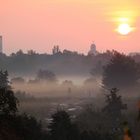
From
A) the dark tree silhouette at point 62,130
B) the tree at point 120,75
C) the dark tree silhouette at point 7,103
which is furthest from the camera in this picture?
the tree at point 120,75

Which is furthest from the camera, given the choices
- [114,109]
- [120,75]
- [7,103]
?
[120,75]

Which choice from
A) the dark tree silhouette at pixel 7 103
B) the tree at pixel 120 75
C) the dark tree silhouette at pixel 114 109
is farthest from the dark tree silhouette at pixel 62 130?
the tree at pixel 120 75

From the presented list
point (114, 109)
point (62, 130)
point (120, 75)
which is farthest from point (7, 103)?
point (120, 75)

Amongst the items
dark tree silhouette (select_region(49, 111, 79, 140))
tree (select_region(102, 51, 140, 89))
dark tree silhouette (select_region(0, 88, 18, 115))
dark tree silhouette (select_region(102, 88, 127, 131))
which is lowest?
dark tree silhouette (select_region(49, 111, 79, 140))

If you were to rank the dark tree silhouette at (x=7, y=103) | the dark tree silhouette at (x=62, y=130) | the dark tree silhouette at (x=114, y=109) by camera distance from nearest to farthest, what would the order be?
the dark tree silhouette at (x=7, y=103) < the dark tree silhouette at (x=62, y=130) < the dark tree silhouette at (x=114, y=109)

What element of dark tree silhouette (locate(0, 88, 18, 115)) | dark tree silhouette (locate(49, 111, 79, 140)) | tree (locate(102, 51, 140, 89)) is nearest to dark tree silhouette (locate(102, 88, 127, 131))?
dark tree silhouette (locate(49, 111, 79, 140))

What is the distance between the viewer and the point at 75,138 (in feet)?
123

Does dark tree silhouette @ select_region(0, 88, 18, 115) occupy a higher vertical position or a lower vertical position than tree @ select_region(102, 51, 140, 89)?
lower

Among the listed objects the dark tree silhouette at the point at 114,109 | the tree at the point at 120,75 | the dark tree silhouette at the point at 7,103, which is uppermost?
the tree at the point at 120,75

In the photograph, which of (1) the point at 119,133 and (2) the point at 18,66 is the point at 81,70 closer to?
(2) the point at 18,66

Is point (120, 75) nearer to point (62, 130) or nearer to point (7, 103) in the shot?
point (62, 130)

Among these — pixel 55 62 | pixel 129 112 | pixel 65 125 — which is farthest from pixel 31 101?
pixel 55 62

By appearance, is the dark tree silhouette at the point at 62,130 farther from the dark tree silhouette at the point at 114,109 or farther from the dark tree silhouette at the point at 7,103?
the dark tree silhouette at the point at 114,109

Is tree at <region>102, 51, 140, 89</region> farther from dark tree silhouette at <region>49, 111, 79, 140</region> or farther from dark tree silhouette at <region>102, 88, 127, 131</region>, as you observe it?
dark tree silhouette at <region>49, 111, 79, 140</region>
